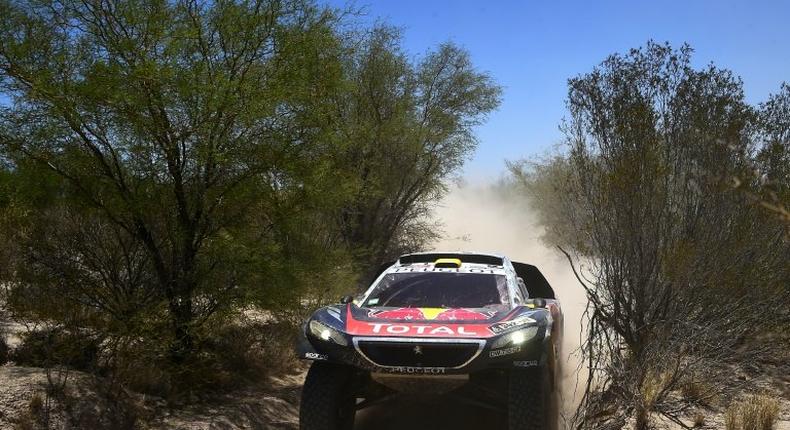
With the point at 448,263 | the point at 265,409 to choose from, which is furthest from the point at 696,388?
the point at 265,409

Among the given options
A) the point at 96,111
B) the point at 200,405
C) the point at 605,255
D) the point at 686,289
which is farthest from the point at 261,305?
the point at 686,289

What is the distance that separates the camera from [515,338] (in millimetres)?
5500

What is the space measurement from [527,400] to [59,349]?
5.00m

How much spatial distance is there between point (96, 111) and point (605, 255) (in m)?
6.23

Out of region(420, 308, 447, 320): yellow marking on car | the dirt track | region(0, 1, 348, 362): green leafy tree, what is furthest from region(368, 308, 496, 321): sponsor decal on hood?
region(0, 1, 348, 362): green leafy tree

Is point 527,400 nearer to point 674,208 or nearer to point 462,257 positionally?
point 462,257

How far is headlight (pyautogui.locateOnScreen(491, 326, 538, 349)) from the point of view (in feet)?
17.8

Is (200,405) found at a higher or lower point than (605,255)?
lower

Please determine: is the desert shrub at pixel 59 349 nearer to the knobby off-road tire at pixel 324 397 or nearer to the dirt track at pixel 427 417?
the knobby off-road tire at pixel 324 397

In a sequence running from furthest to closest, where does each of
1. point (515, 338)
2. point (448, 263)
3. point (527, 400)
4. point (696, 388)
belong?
point (696, 388), point (448, 263), point (515, 338), point (527, 400)

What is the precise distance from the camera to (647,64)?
8844 millimetres

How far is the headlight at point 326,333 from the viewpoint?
5.65 meters

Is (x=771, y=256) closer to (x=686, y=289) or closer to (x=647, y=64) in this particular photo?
(x=686, y=289)

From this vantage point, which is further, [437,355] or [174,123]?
[174,123]
